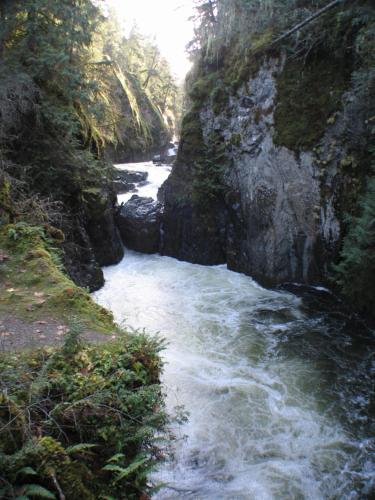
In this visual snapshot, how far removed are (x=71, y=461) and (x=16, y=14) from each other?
8.94 meters

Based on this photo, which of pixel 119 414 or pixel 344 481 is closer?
pixel 119 414

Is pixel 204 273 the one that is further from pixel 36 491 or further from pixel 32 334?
pixel 36 491

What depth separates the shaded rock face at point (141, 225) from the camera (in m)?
14.1

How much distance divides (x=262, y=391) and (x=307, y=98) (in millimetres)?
7060

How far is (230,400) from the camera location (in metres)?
5.81

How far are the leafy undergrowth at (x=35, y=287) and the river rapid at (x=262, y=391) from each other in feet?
2.06

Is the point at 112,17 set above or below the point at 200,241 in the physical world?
above

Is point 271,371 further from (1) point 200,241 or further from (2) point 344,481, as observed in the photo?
(1) point 200,241

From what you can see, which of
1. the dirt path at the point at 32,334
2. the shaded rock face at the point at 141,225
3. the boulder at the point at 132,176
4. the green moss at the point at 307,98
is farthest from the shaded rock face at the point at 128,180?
the dirt path at the point at 32,334

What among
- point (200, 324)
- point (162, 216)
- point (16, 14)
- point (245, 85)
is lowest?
point (200, 324)

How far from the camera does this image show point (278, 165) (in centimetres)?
960

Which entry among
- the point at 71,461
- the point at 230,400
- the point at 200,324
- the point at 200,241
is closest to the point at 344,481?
the point at 230,400

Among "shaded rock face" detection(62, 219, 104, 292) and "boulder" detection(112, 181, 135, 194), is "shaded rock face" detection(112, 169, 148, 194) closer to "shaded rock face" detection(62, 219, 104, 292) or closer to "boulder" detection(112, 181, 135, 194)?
"boulder" detection(112, 181, 135, 194)

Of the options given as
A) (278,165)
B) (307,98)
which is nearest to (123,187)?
(278,165)
